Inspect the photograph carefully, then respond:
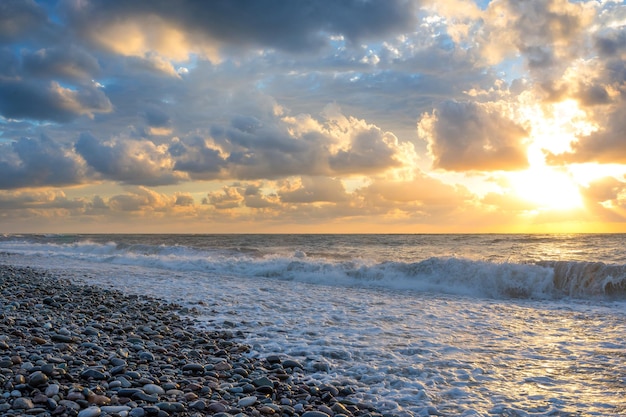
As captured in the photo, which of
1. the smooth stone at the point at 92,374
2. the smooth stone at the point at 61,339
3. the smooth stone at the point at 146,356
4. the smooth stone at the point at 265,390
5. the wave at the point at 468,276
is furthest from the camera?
the wave at the point at 468,276

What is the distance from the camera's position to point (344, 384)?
6074 mm

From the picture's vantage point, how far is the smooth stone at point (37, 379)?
4.96 m

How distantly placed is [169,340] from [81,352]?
1.64m

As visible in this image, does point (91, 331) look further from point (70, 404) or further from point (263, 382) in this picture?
point (263, 382)

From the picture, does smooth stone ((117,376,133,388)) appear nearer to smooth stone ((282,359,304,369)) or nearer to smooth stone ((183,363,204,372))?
smooth stone ((183,363,204,372))

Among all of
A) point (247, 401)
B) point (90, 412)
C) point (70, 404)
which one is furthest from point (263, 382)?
point (70, 404)

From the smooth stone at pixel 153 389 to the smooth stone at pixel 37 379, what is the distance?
3.48 feet

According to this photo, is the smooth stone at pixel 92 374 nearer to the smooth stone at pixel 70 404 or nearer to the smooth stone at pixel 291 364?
the smooth stone at pixel 70 404

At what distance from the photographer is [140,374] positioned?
575cm

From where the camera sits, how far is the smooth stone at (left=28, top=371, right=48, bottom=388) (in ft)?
16.3

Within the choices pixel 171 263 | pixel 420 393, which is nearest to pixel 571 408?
pixel 420 393

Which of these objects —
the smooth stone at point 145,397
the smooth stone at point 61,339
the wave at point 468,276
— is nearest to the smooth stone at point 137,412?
the smooth stone at point 145,397

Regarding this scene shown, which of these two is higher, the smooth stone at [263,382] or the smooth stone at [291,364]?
the smooth stone at [263,382]

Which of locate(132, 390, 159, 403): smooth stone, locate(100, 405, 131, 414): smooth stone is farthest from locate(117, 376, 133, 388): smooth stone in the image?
locate(100, 405, 131, 414): smooth stone
